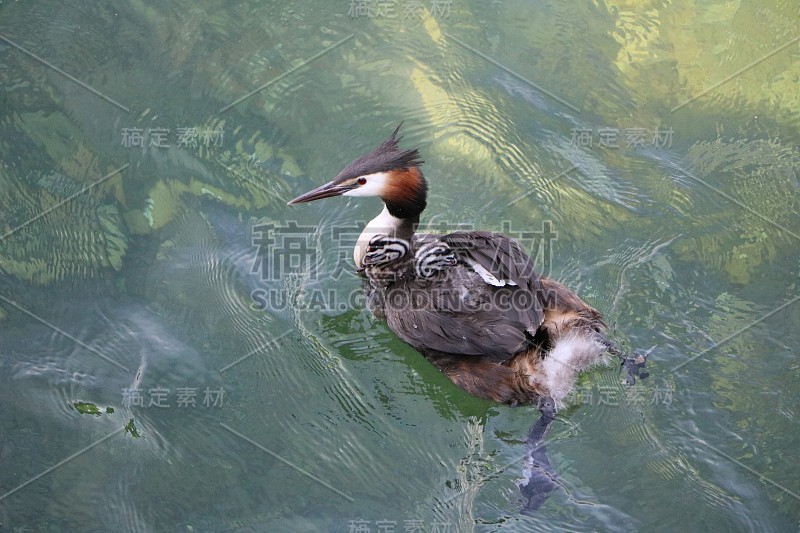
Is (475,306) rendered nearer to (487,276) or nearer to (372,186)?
(487,276)

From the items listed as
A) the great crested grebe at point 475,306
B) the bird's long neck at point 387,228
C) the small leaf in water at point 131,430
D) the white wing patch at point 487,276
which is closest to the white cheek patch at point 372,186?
the great crested grebe at point 475,306

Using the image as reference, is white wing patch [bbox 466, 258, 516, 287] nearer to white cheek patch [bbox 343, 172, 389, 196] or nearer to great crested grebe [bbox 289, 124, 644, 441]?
→ great crested grebe [bbox 289, 124, 644, 441]

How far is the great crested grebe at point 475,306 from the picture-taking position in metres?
4.15

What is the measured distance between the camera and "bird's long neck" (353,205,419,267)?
4.61 metres

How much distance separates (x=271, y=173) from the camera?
5.17 meters

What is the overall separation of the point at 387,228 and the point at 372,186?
0.98 feet

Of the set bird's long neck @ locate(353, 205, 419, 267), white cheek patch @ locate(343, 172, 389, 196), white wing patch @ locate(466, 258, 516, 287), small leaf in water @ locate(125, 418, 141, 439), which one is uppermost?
white cheek patch @ locate(343, 172, 389, 196)

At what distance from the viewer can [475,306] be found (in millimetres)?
4211

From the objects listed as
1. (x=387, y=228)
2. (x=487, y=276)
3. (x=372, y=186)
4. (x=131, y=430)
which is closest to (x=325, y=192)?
(x=372, y=186)

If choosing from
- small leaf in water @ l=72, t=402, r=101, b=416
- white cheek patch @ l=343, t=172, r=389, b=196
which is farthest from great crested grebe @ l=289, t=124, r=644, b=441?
small leaf in water @ l=72, t=402, r=101, b=416

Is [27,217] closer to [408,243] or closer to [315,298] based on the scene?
[315,298]

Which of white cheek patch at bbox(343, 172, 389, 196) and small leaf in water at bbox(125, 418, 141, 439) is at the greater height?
white cheek patch at bbox(343, 172, 389, 196)

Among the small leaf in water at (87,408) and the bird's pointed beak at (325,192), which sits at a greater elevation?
the bird's pointed beak at (325,192)

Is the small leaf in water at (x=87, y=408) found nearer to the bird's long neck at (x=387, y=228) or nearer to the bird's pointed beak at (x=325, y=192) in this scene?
the bird's pointed beak at (x=325, y=192)
